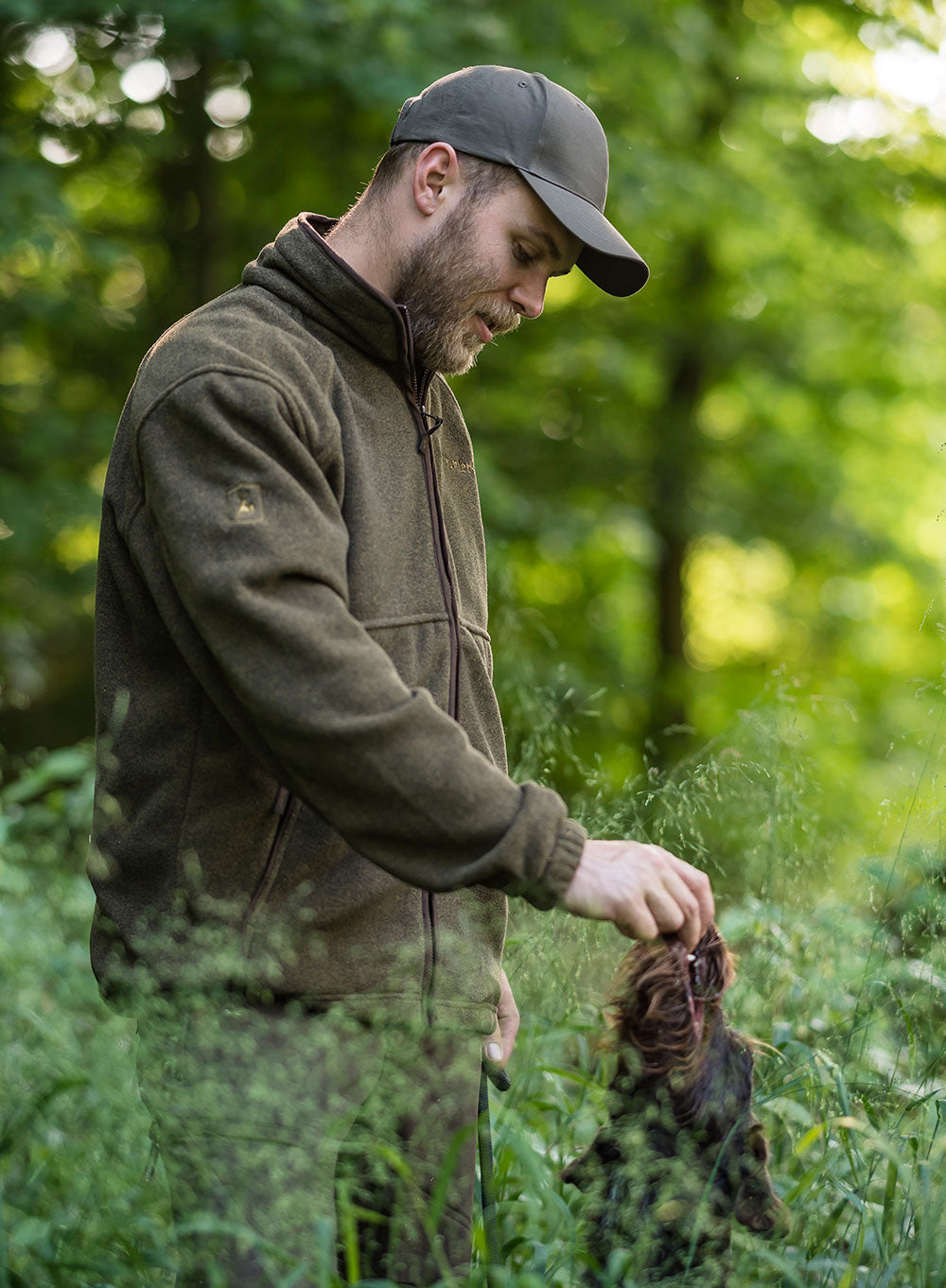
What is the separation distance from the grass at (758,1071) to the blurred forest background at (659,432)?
0.05ft

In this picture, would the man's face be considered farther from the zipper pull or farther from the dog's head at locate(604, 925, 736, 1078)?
the dog's head at locate(604, 925, 736, 1078)

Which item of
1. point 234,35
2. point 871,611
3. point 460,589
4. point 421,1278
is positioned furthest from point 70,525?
point 871,611

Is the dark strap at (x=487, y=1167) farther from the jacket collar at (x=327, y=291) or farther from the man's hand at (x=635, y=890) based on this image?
the jacket collar at (x=327, y=291)

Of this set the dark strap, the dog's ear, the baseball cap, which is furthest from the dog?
the baseball cap

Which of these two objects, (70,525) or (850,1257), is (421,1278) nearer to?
(850,1257)

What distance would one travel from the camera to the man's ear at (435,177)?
Result: 1973 mm

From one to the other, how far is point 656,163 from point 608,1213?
5.45 metres

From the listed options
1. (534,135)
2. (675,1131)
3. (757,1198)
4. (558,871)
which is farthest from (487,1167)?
(534,135)

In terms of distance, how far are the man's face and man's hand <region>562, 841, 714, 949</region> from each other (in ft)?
2.88

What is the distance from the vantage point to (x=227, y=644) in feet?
5.07

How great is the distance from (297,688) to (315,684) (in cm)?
2

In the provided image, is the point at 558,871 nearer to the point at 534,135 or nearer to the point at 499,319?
the point at 499,319

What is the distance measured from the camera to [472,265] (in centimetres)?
198

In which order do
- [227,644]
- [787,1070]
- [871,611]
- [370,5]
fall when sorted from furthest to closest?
[871,611] → [370,5] → [787,1070] → [227,644]
